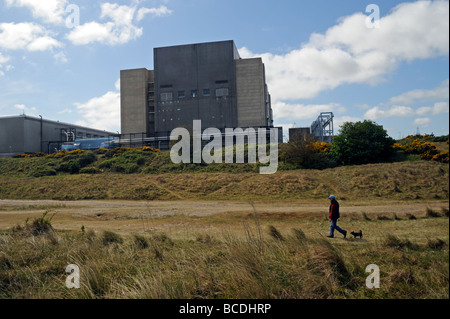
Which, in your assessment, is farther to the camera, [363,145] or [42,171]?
[42,171]

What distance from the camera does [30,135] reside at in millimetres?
60094

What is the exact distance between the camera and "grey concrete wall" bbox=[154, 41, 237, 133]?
6606 cm

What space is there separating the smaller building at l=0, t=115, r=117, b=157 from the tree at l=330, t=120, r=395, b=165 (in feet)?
176

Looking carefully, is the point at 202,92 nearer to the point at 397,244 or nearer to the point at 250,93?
the point at 250,93

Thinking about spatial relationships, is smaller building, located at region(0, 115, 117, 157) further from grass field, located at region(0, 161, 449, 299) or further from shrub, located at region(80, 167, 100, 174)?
grass field, located at region(0, 161, 449, 299)

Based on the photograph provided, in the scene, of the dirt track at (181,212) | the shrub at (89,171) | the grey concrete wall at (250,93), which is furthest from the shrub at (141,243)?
the grey concrete wall at (250,93)

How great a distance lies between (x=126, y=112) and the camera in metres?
71.2

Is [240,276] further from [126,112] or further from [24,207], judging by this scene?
[126,112]

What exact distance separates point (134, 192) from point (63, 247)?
22.7 m

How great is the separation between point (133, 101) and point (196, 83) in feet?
49.9

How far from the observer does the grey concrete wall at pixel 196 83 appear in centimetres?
6606

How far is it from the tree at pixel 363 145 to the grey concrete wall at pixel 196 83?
109 ft

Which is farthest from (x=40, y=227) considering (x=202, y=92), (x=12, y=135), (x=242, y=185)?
(x=202, y=92)
